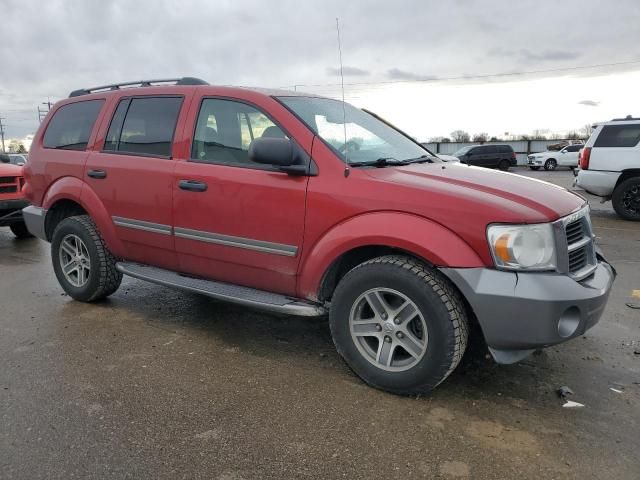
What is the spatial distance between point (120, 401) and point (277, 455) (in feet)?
→ 3.62

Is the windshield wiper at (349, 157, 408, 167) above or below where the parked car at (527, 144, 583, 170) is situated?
above

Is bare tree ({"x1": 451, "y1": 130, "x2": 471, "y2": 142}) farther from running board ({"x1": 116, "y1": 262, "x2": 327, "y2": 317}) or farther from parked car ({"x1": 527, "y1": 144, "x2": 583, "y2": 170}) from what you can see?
running board ({"x1": 116, "y1": 262, "x2": 327, "y2": 317})

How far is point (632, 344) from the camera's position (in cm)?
405

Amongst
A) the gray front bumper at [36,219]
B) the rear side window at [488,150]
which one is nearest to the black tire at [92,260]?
the gray front bumper at [36,219]

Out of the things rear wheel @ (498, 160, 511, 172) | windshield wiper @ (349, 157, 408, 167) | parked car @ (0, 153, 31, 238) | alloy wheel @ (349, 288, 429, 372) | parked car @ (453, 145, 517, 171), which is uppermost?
windshield wiper @ (349, 157, 408, 167)

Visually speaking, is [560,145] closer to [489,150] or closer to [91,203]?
[489,150]

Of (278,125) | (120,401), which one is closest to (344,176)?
(278,125)

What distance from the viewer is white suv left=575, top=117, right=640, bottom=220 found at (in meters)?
10.1

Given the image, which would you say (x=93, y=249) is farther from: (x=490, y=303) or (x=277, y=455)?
(x=490, y=303)

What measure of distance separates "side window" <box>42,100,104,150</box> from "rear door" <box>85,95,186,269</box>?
0.30 m

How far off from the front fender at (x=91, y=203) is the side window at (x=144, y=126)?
440mm

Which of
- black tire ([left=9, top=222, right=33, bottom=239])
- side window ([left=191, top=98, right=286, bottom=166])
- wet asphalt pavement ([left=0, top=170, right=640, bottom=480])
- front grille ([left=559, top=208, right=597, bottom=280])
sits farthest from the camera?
black tire ([left=9, top=222, right=33, bottom=239])

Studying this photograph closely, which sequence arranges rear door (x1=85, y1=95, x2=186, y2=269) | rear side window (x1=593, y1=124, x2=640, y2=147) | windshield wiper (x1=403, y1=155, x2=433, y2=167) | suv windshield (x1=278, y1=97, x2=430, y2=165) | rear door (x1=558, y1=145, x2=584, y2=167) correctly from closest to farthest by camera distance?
1. suv windshield (x1=278, y1=97, x2=430, y2=165)
2. windshield wiper (x1=403, y1=155, x2=433, y2=167)
3. rear door (x1=85, y1=95, x2=186, y2=269)
4. rear side window (x1=593, y1=124, x2=640, y2=147)
5. rear door (x1=558, y1=145, x2=584, y2=167)

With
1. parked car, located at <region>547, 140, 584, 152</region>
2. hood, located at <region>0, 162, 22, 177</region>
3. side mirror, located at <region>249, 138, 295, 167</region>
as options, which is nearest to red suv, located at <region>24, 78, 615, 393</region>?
side mirror, located at <region>249, 138, 295, 167</region>
